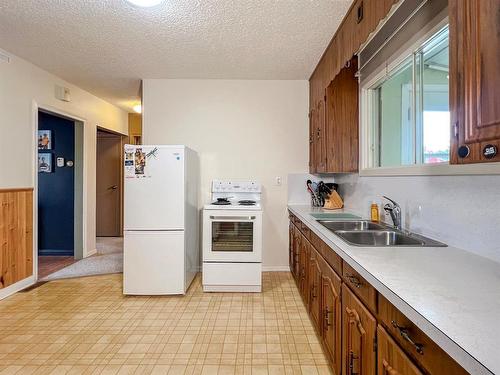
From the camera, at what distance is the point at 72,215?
4.58m

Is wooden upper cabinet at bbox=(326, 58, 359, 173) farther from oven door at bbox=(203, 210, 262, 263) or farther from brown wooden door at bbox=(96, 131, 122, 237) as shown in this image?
brown wooden door at bbox=(96, 131, 122, 237)

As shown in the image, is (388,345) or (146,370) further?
(146,370)

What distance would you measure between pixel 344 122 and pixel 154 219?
2072 millimetres

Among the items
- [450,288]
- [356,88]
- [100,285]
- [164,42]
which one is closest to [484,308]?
[450,288]

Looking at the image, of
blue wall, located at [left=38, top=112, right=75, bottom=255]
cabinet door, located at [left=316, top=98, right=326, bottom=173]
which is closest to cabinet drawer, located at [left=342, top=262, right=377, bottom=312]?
cabinet door, located at [left=316, top=98, right=326, bottom=173]

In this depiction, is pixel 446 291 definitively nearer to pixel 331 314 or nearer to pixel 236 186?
pixel 331 314

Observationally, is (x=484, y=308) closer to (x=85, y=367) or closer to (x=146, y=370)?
(x=146, y=370)

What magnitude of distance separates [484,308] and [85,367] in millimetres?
2159

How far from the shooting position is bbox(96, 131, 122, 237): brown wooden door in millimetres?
5977

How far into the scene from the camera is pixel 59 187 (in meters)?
4.60

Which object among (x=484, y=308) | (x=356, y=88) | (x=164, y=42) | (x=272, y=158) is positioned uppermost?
(x=164, y=42)

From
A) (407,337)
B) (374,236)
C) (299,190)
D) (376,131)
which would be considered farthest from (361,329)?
(299,190)

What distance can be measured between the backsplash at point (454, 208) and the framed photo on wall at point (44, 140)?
463 cm

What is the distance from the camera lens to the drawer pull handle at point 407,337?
2.73 feet
